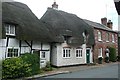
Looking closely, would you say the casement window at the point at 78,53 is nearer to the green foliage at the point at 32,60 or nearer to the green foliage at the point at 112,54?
the green foliage at the point at 112,54

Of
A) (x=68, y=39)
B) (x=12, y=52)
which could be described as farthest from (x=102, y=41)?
(x=12, y=52)

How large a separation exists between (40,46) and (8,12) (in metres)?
5.48

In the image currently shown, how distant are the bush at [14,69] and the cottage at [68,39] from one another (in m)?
8.76

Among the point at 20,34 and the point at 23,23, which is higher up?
the point at 23,23

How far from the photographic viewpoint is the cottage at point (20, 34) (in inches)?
824

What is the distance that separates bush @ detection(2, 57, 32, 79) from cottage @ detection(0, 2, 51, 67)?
207cm

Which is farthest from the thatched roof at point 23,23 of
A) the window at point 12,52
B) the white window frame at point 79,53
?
the white window frame at point 79,53

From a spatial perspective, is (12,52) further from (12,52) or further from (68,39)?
(68,39)

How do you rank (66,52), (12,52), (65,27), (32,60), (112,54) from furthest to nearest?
(112,54), (65,27), (66,52), (12,52), (32,60)

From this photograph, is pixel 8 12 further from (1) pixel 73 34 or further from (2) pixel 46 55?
(1) pixel 73 34

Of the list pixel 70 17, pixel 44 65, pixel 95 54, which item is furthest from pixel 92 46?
pixel 44 65

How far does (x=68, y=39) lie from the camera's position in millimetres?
29516

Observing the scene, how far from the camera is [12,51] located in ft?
71.3

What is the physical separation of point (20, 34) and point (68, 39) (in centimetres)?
919
